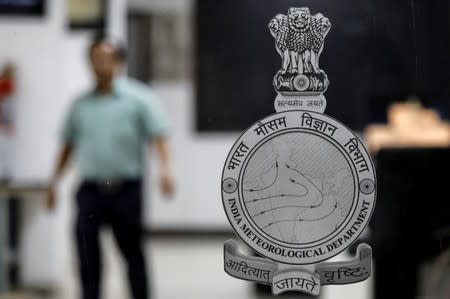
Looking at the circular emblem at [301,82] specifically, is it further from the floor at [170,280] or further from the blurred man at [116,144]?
the floor at [170,280]

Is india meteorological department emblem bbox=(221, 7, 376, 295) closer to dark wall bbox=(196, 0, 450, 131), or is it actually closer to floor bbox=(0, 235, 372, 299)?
dark wall bbox=(196, 0, 450, 131)

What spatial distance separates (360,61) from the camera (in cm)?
80

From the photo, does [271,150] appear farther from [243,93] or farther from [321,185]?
[243,93]

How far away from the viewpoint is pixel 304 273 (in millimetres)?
705

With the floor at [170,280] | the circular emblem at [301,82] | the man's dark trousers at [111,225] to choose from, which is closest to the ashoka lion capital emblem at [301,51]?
the circular emblem at [301,82]

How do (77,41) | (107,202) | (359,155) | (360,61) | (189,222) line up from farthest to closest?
(189,222)
(77,41)
(107,202)
(360,61)
(359,155)

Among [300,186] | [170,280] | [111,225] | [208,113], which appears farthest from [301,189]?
[170,280]

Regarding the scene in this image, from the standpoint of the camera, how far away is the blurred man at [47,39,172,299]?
1.94 metres

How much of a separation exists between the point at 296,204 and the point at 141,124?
1804 millimetres

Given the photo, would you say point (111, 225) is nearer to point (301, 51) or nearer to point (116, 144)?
point (116, 144)

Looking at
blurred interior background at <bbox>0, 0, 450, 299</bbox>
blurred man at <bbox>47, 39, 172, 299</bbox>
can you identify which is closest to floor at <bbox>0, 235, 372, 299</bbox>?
blurred interior background at <bbox>0, 0, 450, 299</bbox>

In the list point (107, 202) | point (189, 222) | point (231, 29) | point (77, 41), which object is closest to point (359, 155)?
point (231, 29)

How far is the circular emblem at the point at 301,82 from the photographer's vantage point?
0.70 metres

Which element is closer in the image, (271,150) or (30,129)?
(271,150)
